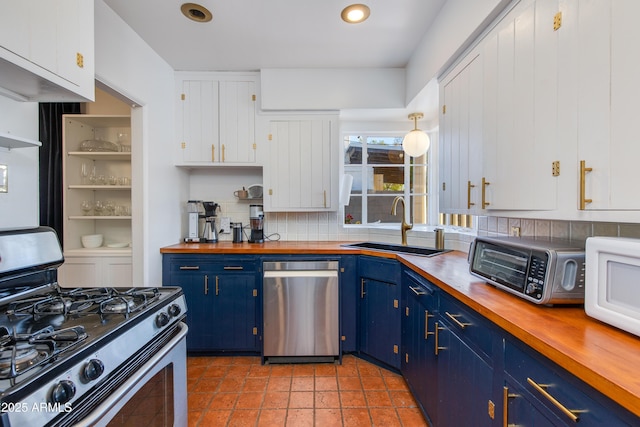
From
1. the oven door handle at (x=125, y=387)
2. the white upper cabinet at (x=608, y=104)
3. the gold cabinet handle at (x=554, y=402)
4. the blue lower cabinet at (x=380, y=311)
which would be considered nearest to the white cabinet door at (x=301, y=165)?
the blue lower cabinet at (x=380, y=311)

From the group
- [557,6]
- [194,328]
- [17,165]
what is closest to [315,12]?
[557,6]

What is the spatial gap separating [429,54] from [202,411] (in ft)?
9.52

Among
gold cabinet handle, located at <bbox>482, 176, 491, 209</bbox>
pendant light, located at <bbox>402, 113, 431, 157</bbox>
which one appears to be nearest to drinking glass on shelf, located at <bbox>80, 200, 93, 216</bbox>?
pendant light, located at <bbox>402, 113, 431, 157</bbox>

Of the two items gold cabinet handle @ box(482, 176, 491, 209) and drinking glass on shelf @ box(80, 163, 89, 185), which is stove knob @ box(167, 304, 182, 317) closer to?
gold cabinet handle @ box(482, 176, 491, 209)

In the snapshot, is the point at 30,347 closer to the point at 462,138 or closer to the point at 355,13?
the point at 462,138

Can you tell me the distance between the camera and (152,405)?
1141mm

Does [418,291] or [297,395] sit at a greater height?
[418,291]

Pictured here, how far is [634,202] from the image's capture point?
800mm

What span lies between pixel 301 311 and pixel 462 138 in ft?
5.76

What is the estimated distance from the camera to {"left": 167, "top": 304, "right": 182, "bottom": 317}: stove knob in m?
1.32

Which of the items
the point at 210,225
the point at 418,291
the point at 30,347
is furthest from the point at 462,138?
the point at 210,225

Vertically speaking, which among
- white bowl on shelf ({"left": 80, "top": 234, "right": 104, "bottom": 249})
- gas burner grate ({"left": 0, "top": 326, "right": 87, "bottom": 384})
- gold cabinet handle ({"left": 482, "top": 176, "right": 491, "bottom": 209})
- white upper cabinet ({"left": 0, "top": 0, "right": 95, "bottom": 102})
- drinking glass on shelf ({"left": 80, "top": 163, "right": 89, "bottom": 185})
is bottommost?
gas burner grate ({"left": 0, "top": 326, "right": 87, "bottom": 384})

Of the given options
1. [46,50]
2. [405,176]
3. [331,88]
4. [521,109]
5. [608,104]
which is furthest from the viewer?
[405,176]

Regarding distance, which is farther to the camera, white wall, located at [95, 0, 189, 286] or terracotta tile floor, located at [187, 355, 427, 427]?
white wall, located at [95, 0, 189, 286]
